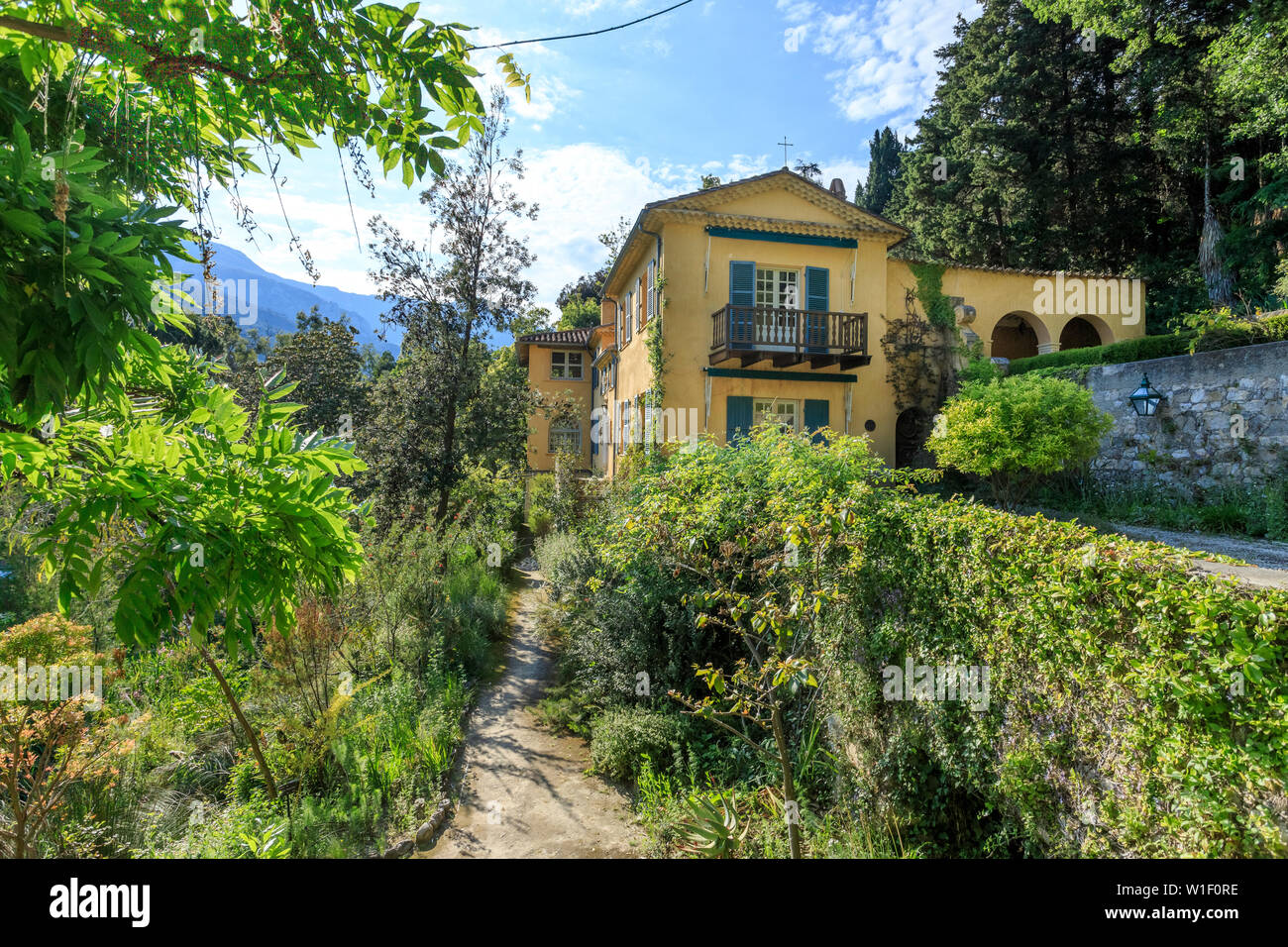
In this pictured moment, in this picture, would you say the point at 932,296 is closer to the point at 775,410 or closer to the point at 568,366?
the point at 775,410

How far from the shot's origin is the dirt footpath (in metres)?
5.16

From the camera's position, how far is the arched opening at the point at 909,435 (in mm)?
16312

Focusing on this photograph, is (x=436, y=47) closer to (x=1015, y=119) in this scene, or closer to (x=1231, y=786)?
(x=1231, y=786)

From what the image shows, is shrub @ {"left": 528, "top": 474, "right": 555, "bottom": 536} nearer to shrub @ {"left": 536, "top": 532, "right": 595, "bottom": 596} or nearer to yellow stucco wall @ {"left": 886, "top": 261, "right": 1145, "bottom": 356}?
shrub @ {"left": 536, "top": 532, "right": 595, "bottom": 596}

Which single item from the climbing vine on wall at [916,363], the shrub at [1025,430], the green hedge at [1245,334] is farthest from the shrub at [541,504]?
the green hedge at [1245,334]

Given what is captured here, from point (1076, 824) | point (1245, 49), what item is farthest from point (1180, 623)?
point (1245, 49)

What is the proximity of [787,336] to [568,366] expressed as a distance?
15763mm

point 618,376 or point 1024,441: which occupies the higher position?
point 618,376

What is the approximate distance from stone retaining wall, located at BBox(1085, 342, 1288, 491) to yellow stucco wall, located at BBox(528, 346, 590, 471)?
64.8ft

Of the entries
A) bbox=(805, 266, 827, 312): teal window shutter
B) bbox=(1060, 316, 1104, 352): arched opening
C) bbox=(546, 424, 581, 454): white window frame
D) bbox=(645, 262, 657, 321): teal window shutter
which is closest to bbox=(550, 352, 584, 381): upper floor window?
bbox=(546, 424, 581, 454): white window frame

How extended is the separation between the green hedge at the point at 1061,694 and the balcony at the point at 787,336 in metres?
9.57

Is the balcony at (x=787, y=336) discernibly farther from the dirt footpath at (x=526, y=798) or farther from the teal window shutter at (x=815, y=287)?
the dirt footpath at (x=526, y=798)
